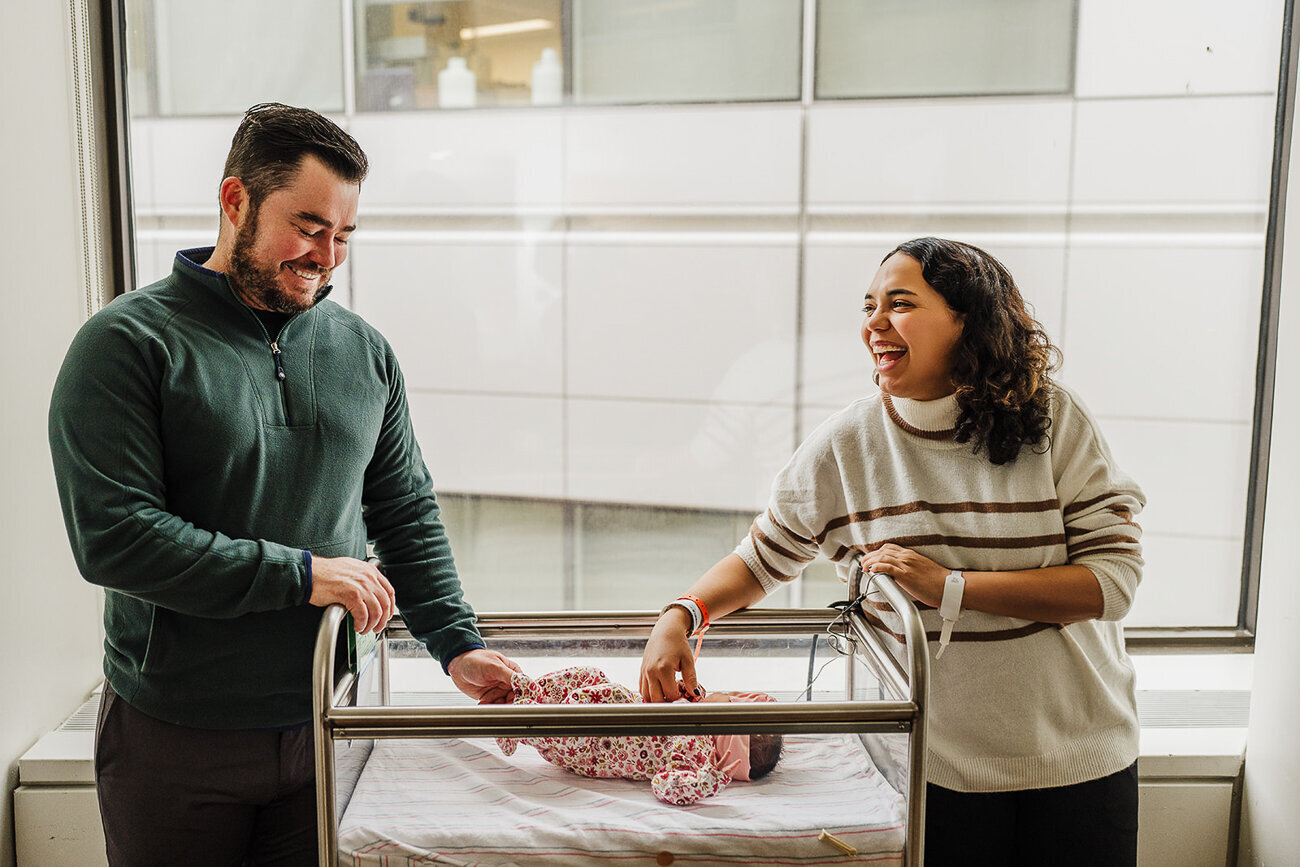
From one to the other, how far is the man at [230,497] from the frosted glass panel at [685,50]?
3.55 ft

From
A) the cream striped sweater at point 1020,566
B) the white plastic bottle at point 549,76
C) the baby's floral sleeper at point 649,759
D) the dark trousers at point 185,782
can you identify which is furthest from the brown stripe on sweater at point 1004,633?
the white plastic bottle at point 549,76

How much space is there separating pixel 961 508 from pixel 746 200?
1.13m

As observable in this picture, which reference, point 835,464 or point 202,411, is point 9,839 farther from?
point 835,464

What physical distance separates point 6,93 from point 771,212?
158cm

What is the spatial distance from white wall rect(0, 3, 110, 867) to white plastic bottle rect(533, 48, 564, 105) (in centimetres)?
99

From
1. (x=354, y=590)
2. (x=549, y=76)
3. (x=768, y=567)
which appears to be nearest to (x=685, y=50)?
(x=549, y=76)

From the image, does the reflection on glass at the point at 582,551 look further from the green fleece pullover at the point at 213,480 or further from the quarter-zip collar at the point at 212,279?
the quarter-zip collar at the point at 212,279

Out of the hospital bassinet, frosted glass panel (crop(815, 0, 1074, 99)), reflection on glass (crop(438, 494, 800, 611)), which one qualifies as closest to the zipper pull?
the hospital bassinet

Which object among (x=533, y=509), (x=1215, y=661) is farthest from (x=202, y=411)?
(x=1215, y=661)

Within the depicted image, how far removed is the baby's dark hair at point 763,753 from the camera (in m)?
1.33

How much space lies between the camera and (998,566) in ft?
4.78

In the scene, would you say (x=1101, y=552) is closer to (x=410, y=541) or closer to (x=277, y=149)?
(x=410, y=541)

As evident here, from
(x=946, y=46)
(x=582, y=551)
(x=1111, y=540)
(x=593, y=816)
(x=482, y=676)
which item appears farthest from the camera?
(x=582, y=551)

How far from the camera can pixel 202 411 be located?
130 cm
